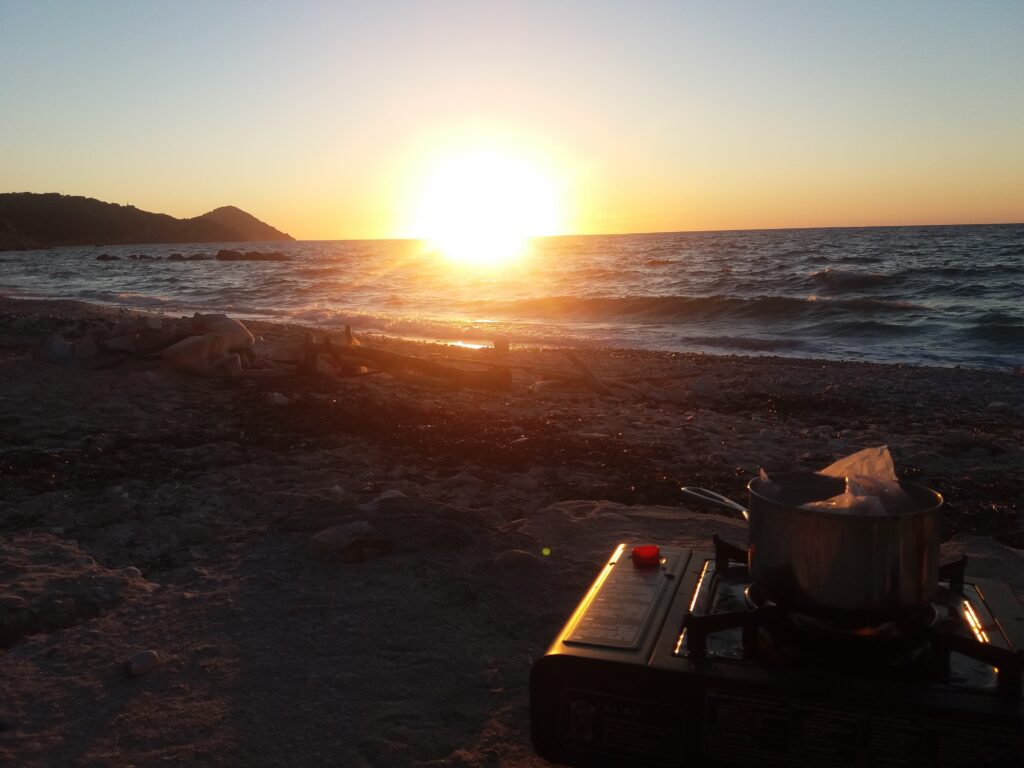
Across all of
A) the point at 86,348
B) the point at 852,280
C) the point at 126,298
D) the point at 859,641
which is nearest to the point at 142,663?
the point at 859,641

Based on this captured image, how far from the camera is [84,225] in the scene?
4564 inches

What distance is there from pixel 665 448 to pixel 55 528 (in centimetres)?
392

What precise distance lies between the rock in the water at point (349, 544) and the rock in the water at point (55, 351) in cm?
572

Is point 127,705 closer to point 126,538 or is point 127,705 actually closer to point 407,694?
point 407,694

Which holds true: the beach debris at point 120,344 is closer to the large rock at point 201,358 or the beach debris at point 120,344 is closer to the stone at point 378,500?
the large rock at point 201,358

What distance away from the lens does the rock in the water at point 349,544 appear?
12.3 feet

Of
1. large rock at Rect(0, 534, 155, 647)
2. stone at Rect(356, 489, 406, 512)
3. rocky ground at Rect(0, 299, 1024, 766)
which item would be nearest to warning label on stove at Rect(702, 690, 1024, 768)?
rocky ground at Rect(0, 299, 1024, 766)

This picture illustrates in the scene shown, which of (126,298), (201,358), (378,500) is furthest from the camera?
(126,298)

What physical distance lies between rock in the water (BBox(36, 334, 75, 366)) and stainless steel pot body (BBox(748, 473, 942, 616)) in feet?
27.3

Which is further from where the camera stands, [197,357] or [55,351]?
[55,351]

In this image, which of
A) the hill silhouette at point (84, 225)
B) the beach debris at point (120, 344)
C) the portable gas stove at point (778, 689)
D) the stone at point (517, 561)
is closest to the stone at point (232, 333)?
the beach debris at point (120, 344)

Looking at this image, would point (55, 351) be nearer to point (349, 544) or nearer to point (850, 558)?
point (349, 544)

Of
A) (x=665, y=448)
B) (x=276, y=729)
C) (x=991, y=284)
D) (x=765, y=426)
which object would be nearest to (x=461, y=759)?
(x=276, y=729)

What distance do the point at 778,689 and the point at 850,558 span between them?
29 centimetres
